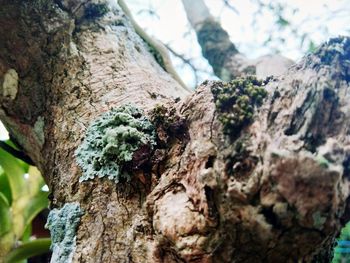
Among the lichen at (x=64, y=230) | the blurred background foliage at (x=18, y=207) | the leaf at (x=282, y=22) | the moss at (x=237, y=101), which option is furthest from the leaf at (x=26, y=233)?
the leaf at (x=282, y=22)

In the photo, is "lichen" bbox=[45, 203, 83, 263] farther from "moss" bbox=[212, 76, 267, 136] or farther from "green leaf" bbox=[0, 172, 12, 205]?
"green leaf" bbox=[0, 172, 12, 205]

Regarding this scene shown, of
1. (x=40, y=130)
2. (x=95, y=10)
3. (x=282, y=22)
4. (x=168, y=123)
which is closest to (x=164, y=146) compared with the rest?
(x=168, y=123)

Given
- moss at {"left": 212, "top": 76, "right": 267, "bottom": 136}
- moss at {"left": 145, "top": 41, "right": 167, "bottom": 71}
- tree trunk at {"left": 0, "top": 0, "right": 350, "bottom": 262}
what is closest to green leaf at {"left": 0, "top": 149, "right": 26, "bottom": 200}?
tree trunk at {"left": 0, "top": 0, "right": 350, "bottom": 262}

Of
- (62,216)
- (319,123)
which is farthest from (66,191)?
(319,123)

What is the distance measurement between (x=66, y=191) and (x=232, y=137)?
11.3 inches

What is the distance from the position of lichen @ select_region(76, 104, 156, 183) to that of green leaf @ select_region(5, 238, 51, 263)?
0.57 m

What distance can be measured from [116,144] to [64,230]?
147mm

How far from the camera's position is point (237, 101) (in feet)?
1.56

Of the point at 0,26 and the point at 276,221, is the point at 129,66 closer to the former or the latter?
the point at 0,26

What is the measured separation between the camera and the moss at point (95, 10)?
0.79 m

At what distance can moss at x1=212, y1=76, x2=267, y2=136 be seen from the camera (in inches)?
18.0

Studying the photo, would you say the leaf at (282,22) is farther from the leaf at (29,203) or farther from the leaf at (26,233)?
the leaf at (26,233)

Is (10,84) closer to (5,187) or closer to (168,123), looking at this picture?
(168,123)

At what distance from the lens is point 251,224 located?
0.41 metres
